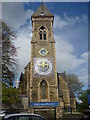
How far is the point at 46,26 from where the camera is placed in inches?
1314

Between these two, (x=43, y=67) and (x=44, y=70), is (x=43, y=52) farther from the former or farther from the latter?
(x=44, y=70)

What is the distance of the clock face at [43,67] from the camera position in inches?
1163

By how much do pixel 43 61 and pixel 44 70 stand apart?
187 cm

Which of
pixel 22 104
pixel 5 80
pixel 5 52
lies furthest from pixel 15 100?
pixel 5 52

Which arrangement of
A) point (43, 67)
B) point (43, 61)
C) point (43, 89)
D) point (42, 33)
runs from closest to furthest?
point (43, 89) → point (43, 67) → point (43, 61) → point (42, 33)

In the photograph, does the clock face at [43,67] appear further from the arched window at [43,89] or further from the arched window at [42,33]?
→ the arched window at [42,33]

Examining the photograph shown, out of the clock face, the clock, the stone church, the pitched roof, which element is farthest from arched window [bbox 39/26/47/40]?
the clock face

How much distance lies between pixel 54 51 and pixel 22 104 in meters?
13.6

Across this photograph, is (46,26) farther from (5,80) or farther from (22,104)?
(5,80)

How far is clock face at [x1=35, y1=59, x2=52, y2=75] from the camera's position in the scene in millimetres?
29531

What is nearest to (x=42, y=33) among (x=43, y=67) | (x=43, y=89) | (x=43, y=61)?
(x=43, y=61)

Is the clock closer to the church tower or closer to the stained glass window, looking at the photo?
the church tower

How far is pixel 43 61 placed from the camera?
3011 centimetres

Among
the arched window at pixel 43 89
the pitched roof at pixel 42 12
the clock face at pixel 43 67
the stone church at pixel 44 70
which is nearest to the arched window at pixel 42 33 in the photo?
the stone church at pixel 44 70
